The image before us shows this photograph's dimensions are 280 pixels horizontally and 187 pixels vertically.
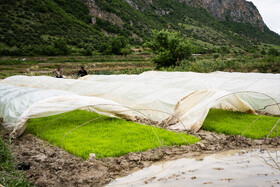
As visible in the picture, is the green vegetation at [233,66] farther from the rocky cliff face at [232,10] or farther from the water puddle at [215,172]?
the rocky cliff face at [232,10]

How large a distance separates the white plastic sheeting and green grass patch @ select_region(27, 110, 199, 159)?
504 millimetres

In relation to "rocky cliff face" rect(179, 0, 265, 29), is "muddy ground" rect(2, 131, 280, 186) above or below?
below

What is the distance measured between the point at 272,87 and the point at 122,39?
2196 inches

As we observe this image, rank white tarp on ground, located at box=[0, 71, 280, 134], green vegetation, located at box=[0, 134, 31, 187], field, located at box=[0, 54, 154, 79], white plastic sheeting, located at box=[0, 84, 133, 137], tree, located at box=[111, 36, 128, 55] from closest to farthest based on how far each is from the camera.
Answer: green vegetation, located at box=[0, 134, 31, 187]
white plastic sheeting, located at box=[0, 84, 133, 137]
white tarp on ground, located at box=[0, 71, 280, 134]
field, located at box=[0, 54, 154, 79]
tree, located at box=[111, 36, 128, 55]

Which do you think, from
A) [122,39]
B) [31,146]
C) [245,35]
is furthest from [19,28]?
[245,35]

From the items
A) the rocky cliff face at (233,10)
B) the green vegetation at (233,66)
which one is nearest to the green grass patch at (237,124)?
the green vegetation at (233,66)

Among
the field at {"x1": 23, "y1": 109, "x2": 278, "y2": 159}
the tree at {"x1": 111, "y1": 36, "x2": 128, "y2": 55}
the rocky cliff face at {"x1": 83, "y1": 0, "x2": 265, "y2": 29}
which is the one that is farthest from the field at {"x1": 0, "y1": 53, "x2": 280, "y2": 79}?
the rocky cliff face at {"x1": 83, "y1": 0, "x2": 265, "y2": 29}

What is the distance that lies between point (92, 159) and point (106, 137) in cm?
176

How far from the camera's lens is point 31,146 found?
6.93 meters

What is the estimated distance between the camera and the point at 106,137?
23.6 ft

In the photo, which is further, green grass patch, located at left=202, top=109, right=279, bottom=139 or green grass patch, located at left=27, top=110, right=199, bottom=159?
green grass patch, located at left=202, top=109, right=279, bottom=139

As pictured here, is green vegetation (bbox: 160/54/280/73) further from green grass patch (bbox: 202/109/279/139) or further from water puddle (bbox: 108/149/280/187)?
water puddle (bbox: 108/149/280/187)

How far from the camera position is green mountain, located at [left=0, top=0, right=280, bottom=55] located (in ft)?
168

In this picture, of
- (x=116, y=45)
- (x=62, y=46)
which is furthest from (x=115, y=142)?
(x=116, y=45)
